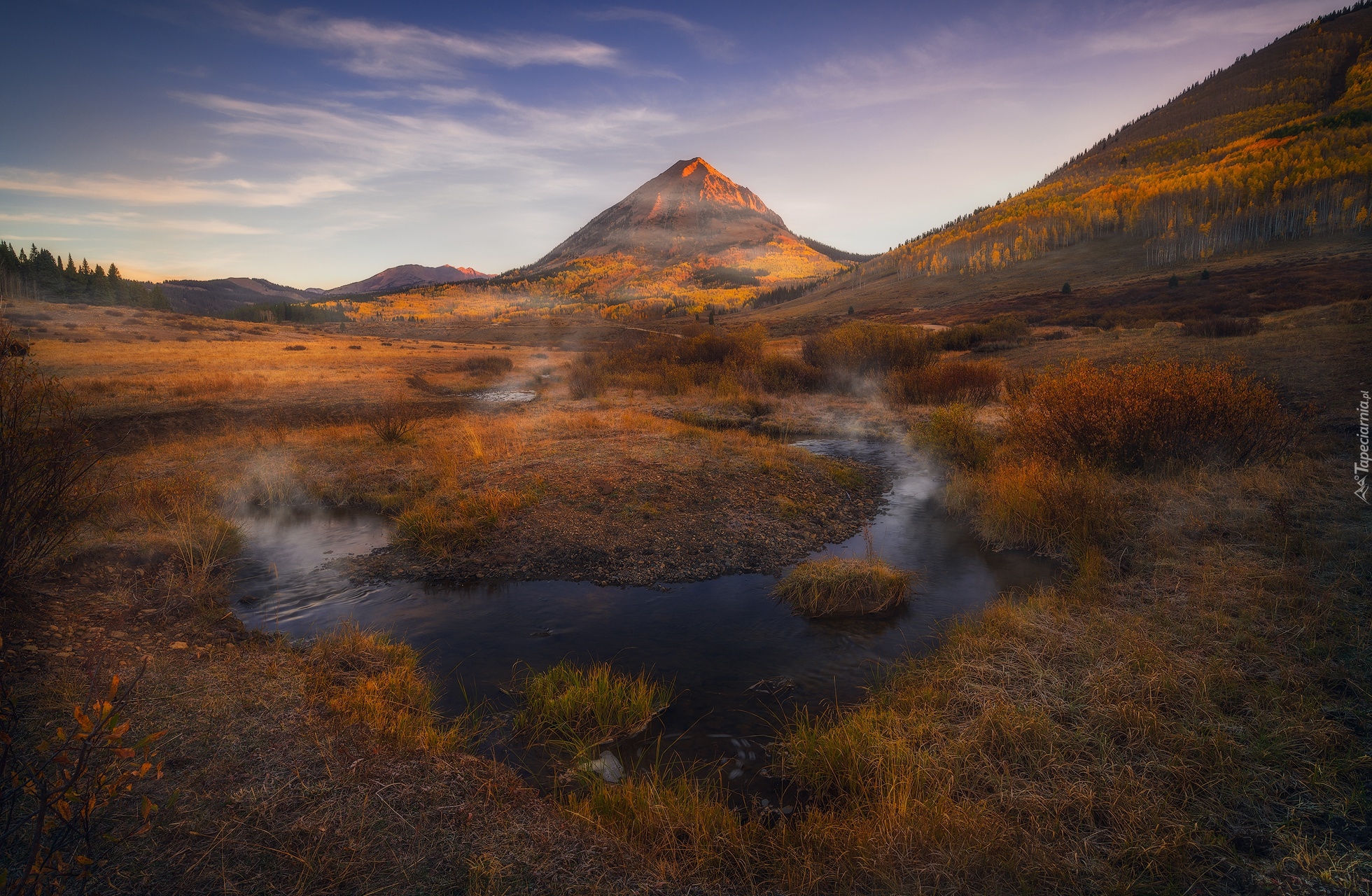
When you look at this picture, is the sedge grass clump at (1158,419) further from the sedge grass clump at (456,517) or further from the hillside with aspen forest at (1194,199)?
the hillside with aspen forest at (1194,199)

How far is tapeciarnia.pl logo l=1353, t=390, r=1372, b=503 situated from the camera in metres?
7.55

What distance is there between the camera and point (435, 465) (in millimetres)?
12719

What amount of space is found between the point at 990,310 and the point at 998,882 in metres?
61.8

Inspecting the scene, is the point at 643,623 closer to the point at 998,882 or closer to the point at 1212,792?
the point at 998,882

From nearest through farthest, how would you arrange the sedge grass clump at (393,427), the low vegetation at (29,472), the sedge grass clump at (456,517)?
the low vegetation at (29,472)
the sedge grass clump at (456,517)
the sedge grass clump at (393,427)

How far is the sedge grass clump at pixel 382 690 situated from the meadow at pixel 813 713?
4 cm

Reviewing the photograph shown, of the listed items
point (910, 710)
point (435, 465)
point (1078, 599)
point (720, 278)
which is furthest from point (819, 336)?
point (720, 278)

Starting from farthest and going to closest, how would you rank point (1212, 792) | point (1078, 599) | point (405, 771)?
point (1078, 599), point (405, 771), point (1212, 792)

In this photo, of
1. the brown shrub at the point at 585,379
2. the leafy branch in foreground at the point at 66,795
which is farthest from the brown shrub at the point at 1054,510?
the brown shrub at the point at 585,379

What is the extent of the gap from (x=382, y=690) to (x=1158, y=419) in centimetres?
1218

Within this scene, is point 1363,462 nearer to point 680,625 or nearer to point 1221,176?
point 680,625

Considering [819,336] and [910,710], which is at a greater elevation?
[819,336]

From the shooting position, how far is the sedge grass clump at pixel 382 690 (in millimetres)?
4402

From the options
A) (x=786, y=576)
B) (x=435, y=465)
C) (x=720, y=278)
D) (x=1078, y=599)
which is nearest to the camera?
(x=1078, y=599)
